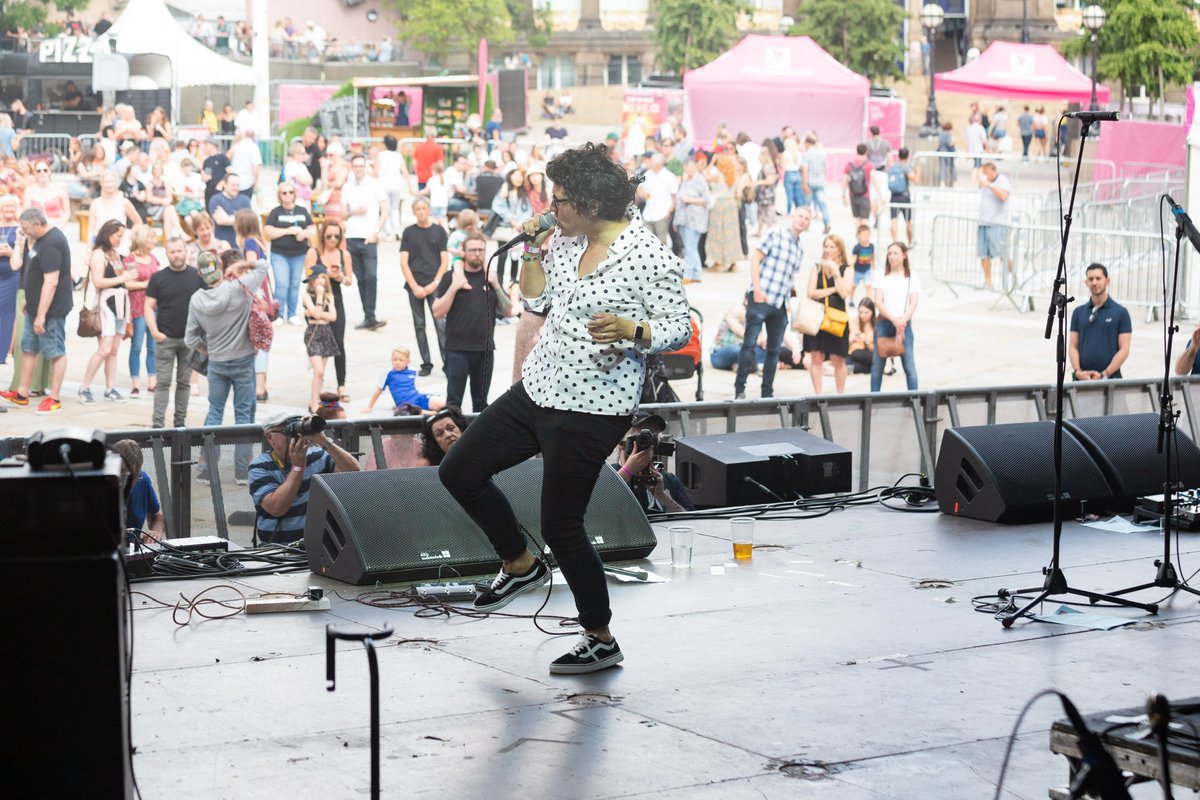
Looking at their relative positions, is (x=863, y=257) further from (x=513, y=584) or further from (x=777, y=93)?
(x=777, y=93)

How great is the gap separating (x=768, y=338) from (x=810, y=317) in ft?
1.57

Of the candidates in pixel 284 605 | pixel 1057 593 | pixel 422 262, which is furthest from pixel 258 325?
pixel 1057 593

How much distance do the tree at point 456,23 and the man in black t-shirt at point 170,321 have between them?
49702 millimetres

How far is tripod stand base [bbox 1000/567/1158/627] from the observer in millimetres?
6637

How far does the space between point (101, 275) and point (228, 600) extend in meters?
8.44

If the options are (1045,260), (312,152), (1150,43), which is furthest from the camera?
(1150,43)

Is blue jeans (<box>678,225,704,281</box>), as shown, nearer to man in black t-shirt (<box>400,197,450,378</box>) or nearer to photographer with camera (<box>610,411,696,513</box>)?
man in black t-shirt (<box>400,197,450,378</box>)

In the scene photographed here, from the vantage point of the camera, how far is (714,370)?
681 inches

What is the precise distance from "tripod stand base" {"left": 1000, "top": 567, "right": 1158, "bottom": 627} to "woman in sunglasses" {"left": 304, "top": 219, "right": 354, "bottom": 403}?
9.03 m

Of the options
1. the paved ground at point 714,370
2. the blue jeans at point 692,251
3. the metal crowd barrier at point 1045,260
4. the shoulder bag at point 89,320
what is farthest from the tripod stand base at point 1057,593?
the blue jeans at point 692,251

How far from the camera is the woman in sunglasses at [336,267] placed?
594 inches

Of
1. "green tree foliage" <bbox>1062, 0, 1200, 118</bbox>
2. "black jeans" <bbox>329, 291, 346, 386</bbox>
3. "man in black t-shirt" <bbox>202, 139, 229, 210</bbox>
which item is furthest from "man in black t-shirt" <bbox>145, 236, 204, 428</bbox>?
"green tree foliage" <bbox>1062, 0, 1200, 118</bbox>

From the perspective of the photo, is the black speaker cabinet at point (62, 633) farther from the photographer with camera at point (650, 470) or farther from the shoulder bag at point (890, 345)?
the shoulder bag at point (890, 345)

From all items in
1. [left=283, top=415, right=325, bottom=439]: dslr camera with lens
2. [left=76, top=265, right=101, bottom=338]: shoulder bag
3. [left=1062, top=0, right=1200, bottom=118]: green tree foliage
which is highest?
[left=1062, top=0, right=1200, bottom=118]: green tree foliage
